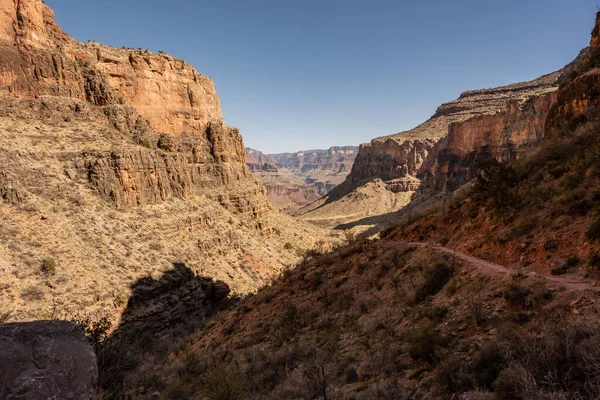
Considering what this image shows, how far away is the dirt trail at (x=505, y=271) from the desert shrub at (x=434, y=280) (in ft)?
2.70

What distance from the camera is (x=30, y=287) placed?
1919 cm

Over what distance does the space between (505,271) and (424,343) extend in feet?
12.7

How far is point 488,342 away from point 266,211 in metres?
55.1

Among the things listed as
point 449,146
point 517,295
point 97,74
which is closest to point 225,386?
point 517,295

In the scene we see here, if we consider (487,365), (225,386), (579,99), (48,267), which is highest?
(579,99)

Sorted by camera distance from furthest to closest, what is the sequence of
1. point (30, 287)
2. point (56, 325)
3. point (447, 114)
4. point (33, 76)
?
point (447, 114) < point (33, 76) < point (30, 287) < point (56, 325)

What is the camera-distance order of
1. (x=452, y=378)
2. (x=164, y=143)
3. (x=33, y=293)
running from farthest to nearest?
1. (x=164, y=143)
2. (x=33, y=293)
3. (x=452, y=378)

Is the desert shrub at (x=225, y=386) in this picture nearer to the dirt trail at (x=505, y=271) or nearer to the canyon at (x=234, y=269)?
the canyon at (x=234, y=269)

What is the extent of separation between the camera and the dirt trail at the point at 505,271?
6.79 m

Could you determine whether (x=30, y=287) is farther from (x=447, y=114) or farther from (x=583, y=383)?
(x=447, y=114)

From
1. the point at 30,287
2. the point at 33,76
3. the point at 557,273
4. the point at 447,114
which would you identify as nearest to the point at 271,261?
the point at 30,287

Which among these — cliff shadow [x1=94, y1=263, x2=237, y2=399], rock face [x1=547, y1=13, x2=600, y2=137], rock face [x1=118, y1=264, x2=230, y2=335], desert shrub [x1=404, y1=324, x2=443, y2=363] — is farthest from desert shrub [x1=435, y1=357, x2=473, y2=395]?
rock face [x1=118, y1=264, x2=230, y2=335]

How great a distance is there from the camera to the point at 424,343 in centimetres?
710

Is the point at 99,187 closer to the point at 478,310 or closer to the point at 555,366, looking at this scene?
the point at 478,310
